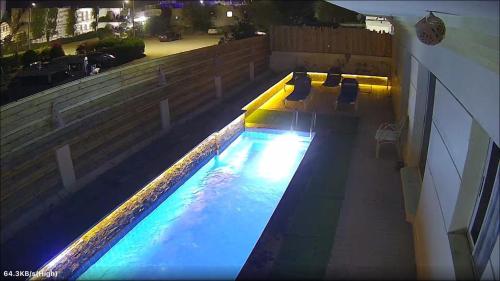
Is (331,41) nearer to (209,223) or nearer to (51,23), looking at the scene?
(209,223)

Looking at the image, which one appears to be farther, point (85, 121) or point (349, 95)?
point (349, 95)

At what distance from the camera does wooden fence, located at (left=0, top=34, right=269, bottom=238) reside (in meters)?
5.68

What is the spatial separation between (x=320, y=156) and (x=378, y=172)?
4.20 ft

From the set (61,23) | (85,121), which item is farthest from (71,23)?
(85,121)

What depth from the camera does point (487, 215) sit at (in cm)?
296

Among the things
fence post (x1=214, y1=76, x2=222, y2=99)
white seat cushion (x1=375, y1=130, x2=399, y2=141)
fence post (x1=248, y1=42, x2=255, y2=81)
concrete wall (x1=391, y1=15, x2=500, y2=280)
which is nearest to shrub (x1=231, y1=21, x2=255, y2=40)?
fence post (x1=248, y1=42, x2=255, y2=81)

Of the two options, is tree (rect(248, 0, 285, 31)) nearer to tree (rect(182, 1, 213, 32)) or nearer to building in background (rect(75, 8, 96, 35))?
tree (rect(182, 1, 213, 32))

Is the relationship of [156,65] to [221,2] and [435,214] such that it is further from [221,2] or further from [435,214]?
[221,2]

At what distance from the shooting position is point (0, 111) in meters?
5.39

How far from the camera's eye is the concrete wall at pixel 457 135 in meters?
2.61

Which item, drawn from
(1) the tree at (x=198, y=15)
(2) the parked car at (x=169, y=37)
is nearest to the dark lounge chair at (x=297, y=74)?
(2) the parked car at (x=169, y=37)

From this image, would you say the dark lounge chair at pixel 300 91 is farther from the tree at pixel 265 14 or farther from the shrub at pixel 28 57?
the shrub at pixel 28 57

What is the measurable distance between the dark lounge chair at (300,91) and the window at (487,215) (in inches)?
364

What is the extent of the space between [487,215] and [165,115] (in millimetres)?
7752
